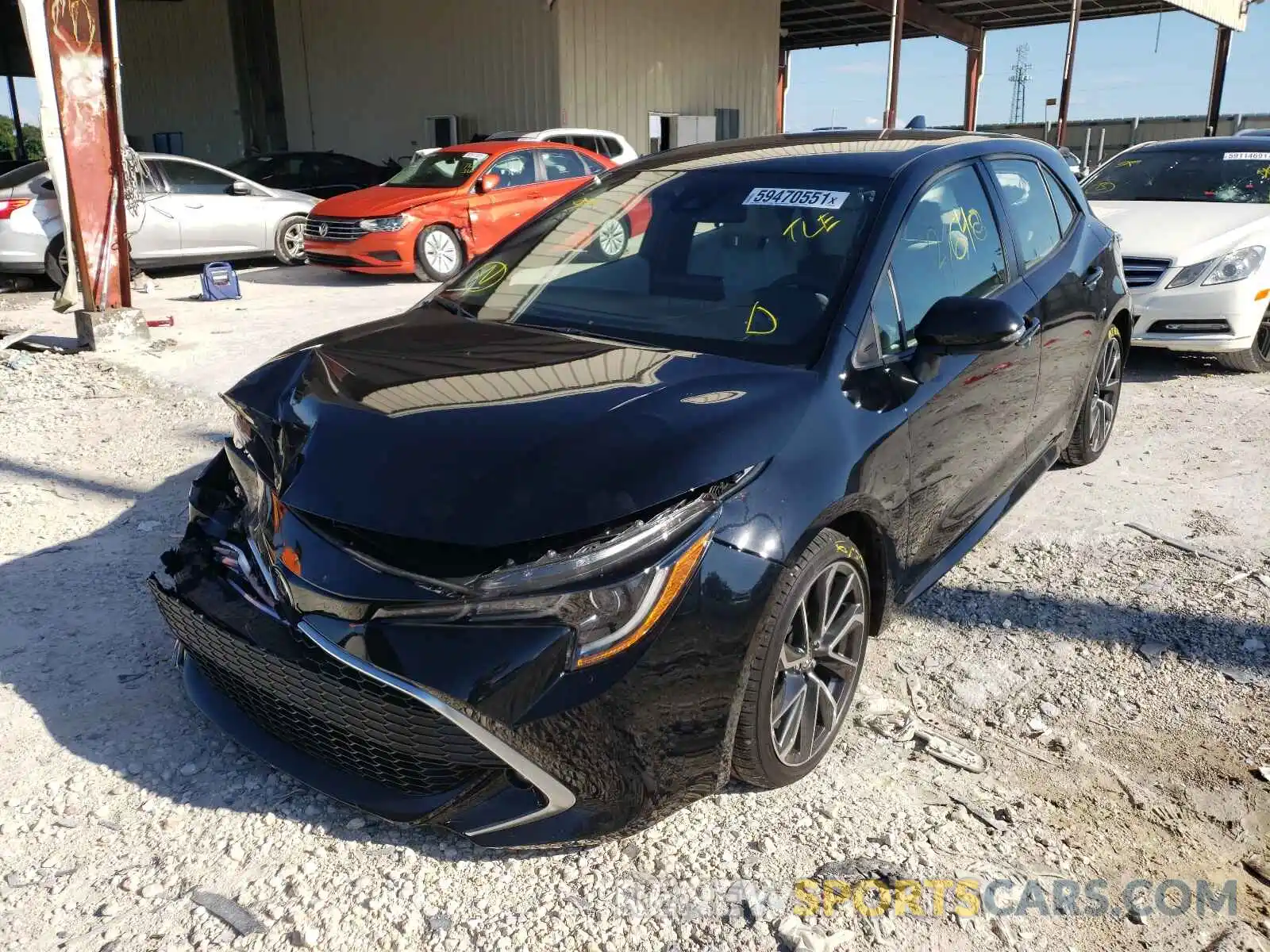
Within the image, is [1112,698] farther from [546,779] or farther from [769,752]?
[546,779]

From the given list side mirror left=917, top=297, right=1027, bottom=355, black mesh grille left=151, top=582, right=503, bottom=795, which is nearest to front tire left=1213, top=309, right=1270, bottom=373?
side mirror left=917, top=297, right=1027, bottom=355

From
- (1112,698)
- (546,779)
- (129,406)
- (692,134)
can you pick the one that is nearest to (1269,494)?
(1112,698)

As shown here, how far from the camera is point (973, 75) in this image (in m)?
25.5

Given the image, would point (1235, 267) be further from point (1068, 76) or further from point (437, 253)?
point (1068, 76)

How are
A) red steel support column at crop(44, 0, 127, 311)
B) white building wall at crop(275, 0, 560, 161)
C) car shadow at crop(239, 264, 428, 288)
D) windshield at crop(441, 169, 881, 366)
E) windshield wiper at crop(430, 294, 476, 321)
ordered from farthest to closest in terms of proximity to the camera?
white building wall at crop(275, 0, 560, 161) → car shadow at crop(239, 264, 428, 288) → red steel support column at crop(44, 0, 127, 311) → windshield wiper at crop(430, 294, 476, 321) → windshield at crop(441, 169, 881, 366)

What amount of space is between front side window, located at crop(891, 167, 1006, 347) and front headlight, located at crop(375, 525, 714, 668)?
52.3 inches

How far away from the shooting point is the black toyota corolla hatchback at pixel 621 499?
2.13m

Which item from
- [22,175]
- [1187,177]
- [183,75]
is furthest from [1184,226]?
[183,75]

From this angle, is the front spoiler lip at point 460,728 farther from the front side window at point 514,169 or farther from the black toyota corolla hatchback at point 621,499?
the front side window at point 514,169

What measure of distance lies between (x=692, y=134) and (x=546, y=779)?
790 inches

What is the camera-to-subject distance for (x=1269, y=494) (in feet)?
15.6

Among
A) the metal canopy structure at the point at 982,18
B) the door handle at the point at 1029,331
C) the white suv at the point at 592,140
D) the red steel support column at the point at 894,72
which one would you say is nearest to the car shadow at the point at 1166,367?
the door handle at the point at 1029,331

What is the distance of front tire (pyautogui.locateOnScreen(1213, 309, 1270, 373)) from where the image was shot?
6809 mm

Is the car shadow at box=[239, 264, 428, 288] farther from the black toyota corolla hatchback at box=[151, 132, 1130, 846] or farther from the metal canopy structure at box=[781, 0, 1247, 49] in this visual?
the metal canopy structure at box=[781, 0, 1247, 49]
